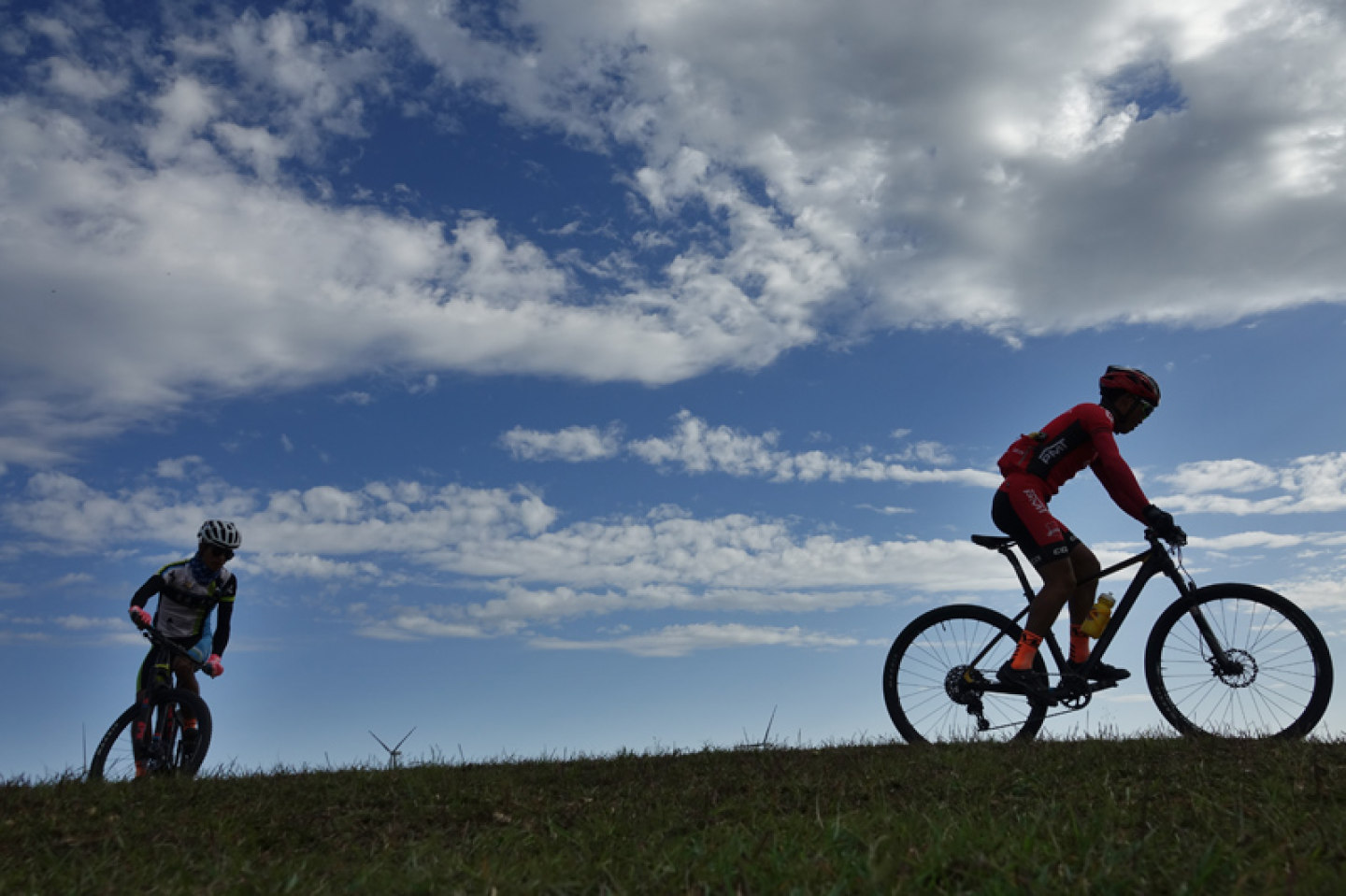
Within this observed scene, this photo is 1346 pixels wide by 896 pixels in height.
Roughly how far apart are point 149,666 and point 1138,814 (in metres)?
9.49

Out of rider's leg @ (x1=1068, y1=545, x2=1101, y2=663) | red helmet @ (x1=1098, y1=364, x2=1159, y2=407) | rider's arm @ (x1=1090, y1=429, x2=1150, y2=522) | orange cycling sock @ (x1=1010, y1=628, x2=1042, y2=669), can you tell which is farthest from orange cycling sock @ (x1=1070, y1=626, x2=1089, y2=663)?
red helmet @ (x1=1098, y1=364, x2=1159, y2=407)

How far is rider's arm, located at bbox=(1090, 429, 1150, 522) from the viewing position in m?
8.69

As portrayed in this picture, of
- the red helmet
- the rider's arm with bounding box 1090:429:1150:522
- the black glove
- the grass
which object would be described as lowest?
the grass

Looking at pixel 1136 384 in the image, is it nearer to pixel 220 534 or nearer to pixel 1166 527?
pixel 1166 527

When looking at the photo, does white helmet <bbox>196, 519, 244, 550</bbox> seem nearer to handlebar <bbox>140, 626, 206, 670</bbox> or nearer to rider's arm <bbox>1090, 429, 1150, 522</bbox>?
handlebar <bbox>140, 626, 206, 670</bbox>

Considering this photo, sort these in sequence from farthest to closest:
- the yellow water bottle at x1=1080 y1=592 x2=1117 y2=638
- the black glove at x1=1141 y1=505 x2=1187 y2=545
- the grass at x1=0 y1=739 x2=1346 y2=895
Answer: the yellow water bottle at x1=1080 y1=592 x2=1117 y2=638
the black glove at x1=1141 y1=505 x2=1187 y2=545
the grass at x1=0 y1=739 x2=1346 y2=895

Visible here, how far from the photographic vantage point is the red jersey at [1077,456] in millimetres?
8734

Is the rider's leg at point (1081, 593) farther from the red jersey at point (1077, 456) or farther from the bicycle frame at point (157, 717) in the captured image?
the bicycle frame at point (157, 717)

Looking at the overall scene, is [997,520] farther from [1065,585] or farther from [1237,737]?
[1237,737]

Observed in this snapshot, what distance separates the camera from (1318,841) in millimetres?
4770

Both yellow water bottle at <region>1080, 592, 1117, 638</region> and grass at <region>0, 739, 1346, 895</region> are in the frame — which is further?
yellow water bottle at <region>1080, 592, 1117, 638</region>

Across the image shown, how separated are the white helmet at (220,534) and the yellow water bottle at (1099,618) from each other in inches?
345

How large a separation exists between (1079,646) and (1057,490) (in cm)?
141

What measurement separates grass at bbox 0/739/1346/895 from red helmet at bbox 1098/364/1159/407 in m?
2.99
